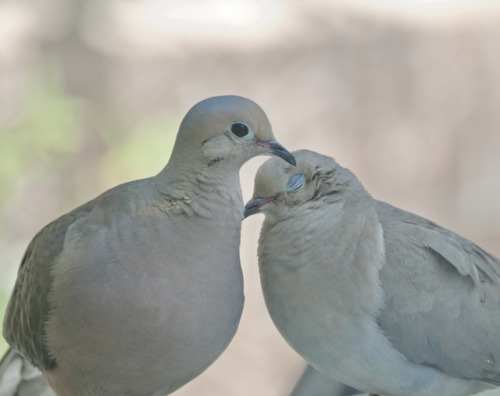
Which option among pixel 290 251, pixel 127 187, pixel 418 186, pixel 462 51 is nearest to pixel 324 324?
pixel 290 251

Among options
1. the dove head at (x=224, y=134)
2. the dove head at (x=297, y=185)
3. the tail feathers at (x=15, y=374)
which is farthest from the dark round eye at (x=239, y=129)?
the tail feathers at (x=15, y=374)

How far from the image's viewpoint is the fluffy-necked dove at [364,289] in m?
1.86

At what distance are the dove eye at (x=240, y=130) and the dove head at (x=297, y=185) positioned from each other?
0.24 metres

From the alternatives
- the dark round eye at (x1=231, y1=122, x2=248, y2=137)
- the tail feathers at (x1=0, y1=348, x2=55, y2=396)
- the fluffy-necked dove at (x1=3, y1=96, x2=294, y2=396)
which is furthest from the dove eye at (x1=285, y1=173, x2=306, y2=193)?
the tail feathers at (x1=0, y1=348, x2=55, y2=396)

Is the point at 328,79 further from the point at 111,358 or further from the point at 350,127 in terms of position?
the point at 111,358

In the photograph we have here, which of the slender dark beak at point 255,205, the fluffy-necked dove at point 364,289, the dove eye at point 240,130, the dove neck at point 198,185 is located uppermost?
the dove eye at point 240,130

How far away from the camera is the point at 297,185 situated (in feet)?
6.23

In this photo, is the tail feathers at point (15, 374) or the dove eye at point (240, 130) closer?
the dove eye at point (240, 130)

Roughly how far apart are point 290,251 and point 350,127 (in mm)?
2951

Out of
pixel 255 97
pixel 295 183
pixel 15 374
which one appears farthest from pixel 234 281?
pixel 255 97

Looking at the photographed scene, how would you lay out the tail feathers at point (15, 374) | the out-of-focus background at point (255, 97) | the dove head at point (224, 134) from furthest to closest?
the out-of-focus background at point (255, 97) → the tail feathers at point (15, 374) → the dove head at point (224, 134)

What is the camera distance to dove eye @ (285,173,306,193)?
74.5 inches

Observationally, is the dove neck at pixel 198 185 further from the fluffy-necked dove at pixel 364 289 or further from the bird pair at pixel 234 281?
the fluffy-necked dove at pixel 364 289

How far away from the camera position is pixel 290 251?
1898 millimetres
